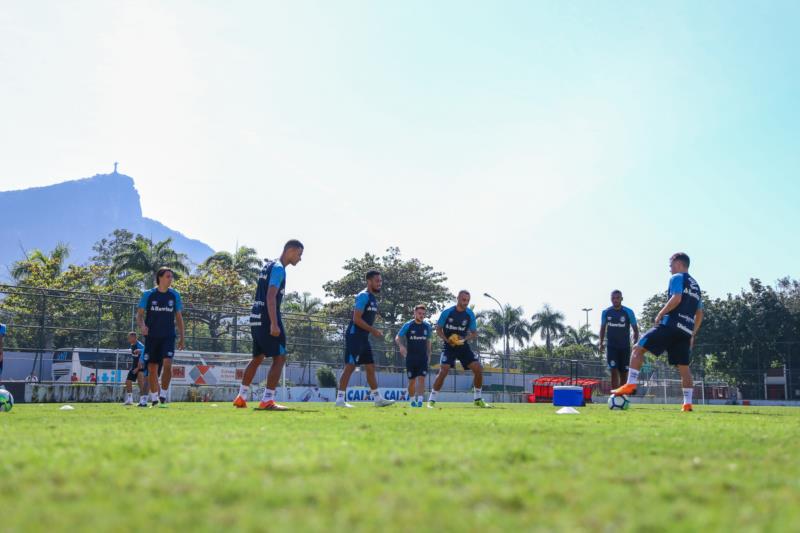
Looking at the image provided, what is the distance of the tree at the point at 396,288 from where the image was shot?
6719 centimetres

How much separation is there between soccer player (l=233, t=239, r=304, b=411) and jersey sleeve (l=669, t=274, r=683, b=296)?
5771 millimetres

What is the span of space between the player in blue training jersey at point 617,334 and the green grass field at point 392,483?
11066 millimetres

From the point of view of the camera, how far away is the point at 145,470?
329cm

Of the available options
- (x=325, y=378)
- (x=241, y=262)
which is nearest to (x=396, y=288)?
(x=241, y=262)

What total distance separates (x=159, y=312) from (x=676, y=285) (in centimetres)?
813

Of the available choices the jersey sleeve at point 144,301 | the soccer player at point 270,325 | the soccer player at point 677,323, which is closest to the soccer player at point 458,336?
the soccer player at point 677,323

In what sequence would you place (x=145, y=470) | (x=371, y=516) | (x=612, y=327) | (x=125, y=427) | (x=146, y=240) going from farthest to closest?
(x=146, y=240) → (x=612, y=327) → (x=125, y=427) → (x=145, y=470) → (x=371, y=516)

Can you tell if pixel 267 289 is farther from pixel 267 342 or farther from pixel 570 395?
pixel 570 395

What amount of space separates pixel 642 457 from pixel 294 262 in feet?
24.4

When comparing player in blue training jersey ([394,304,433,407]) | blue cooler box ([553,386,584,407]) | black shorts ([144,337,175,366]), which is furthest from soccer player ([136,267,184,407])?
blue cooler box ([553,386,584,407])

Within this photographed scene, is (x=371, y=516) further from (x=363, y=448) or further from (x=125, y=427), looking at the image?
(x=125, y=427)

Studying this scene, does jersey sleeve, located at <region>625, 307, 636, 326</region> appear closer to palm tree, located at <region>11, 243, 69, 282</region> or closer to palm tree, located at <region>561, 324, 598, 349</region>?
palm tree, located at <region>11, 243, 69, 282</region>

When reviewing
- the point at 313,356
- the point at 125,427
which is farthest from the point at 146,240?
the point at 125,427

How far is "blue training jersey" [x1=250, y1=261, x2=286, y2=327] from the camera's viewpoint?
34.2 feet
